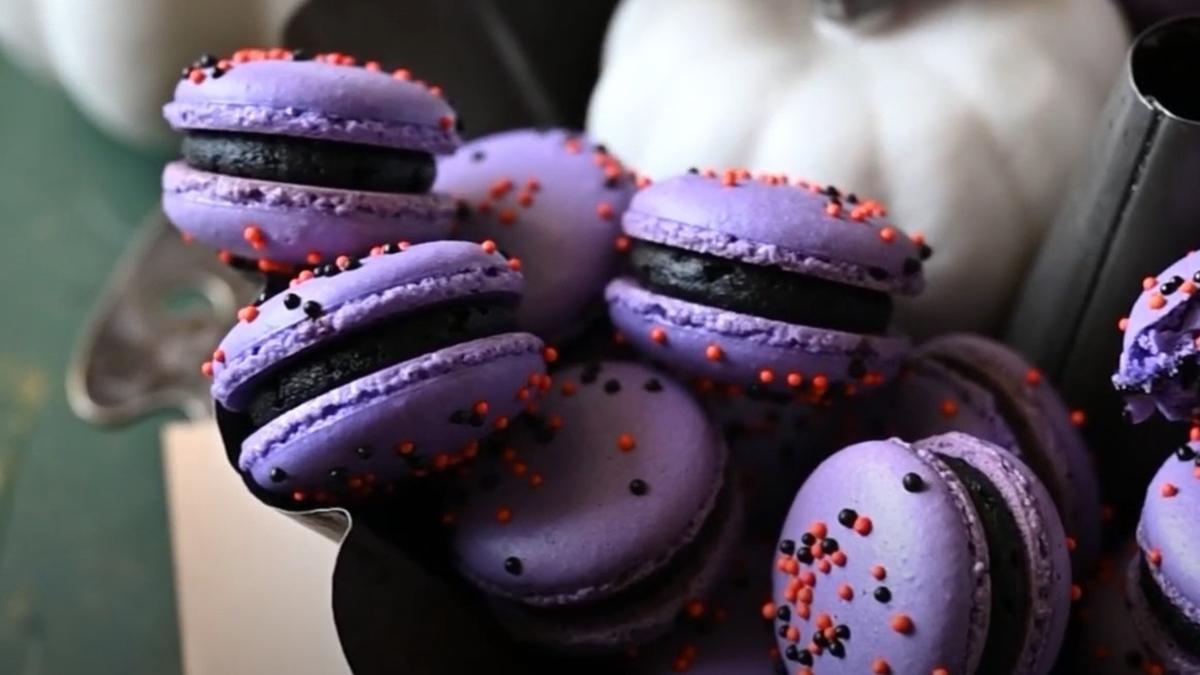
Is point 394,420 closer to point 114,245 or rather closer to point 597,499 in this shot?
point 597,499

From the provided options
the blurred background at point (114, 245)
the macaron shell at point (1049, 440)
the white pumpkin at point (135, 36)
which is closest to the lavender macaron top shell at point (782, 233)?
the macaron shell at point (1049, 440)

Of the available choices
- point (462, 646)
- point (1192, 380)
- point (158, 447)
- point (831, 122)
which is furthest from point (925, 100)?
point (158, 447)

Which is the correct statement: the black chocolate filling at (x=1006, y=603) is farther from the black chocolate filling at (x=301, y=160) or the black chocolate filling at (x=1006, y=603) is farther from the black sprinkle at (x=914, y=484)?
the black chocolate filling at (x=301, y=160)

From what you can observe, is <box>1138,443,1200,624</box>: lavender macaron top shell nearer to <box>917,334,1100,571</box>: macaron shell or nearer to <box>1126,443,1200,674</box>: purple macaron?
<box>1126,443,1200,674</box>: purple macaron

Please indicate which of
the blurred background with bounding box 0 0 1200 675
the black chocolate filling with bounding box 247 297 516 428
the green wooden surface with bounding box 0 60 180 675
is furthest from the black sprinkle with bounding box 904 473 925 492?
the green wooden surface with bounding box 0 60 180 675

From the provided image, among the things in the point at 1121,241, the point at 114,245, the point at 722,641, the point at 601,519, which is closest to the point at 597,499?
the point at 601,519
